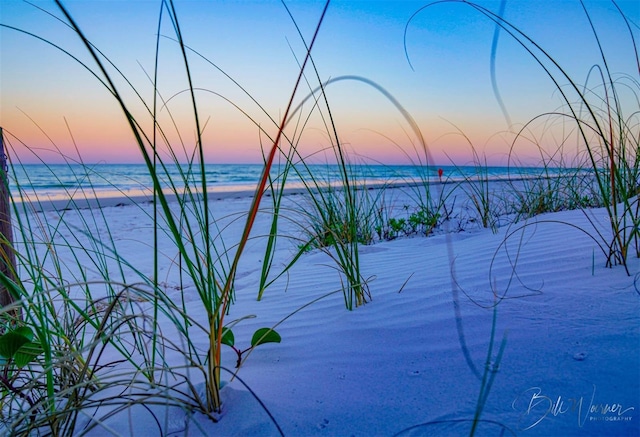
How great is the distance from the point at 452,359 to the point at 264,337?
1.77ft

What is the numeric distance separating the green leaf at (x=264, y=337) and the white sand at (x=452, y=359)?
0.19 ft

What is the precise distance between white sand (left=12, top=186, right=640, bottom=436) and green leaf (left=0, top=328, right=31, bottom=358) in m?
0.29

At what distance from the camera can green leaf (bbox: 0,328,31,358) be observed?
97 centimetres

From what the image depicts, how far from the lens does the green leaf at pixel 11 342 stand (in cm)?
97

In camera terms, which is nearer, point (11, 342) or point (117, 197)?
point (11, 342)

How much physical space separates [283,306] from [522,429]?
123 centimetres

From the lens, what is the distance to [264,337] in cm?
128

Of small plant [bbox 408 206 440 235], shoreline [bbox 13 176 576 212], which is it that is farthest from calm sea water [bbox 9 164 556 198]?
small plant [bbox 408 206 440 235]

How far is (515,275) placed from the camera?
64.6 inches

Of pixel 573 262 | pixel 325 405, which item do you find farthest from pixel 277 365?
pixel 573 262

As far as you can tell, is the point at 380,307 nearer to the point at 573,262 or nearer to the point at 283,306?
the point at 283,306
